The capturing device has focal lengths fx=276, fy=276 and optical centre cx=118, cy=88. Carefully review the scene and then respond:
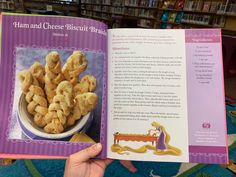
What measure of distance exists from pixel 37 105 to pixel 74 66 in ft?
0.51

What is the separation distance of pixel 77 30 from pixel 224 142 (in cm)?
55

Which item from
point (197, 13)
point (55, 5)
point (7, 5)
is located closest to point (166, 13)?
point (197, 13)

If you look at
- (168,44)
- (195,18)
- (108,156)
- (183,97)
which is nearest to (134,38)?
(168,44)

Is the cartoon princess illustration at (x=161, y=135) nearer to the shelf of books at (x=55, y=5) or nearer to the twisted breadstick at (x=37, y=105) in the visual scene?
the twisted breadstick at (x=37, y=105)

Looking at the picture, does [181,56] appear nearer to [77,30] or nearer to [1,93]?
[77,30]

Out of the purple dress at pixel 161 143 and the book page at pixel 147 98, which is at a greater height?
the book page at pixel 147 98

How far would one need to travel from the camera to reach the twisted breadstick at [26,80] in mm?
809

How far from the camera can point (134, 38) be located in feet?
2.77

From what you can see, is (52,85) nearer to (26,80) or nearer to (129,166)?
(26,80)

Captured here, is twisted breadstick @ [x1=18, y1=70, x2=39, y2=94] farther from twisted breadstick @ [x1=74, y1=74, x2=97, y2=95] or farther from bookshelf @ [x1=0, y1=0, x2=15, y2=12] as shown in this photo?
bookshelf @ [x1=0, y1=0, x2=15, y2=12]

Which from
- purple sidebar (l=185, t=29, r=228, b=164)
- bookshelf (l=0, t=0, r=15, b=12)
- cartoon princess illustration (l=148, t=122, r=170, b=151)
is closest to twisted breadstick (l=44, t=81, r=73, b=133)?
cartoon princess illustration (l=148, t=122, r=170, b=151)

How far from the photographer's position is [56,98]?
81 cm

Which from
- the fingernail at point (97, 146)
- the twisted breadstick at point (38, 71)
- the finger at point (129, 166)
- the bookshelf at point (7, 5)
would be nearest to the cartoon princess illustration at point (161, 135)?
the fingernail at point (97, 146)

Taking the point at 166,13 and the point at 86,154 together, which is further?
the point at 166,13
